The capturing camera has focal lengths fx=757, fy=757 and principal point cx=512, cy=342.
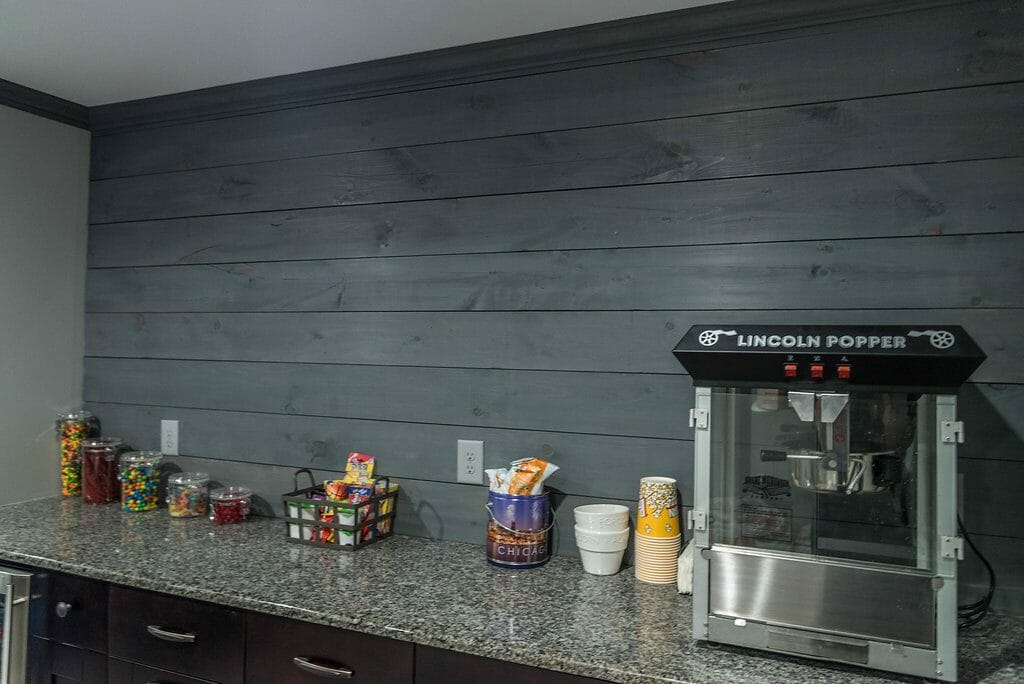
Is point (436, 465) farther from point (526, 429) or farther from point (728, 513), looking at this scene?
point (728, 513)

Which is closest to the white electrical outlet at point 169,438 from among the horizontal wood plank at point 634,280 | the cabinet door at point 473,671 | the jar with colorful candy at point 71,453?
the jar with colorful candy at point 71,453

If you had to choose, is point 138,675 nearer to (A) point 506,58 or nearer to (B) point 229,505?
(B) point 229,505

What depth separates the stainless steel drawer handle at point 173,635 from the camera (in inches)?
68.7

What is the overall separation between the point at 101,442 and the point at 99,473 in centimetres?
11

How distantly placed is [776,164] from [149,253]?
2083mm

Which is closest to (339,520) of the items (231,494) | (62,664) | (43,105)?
(231,494)

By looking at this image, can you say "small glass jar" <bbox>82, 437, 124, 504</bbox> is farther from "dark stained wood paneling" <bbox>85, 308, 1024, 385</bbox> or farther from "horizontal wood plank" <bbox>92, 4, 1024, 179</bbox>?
"horizontal wood plank" <bbox>92, 4, 1024, 179</bbox>

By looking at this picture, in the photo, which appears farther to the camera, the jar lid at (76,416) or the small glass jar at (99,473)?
the jar lid at (76,416)

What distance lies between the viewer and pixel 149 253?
265cm

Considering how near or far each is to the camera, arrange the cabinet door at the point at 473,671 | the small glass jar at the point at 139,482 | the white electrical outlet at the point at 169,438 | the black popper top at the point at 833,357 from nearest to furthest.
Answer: the black popper top at the point at 833,357 < the cabinet door at the point at 473,671 < the small glass jar at the point at 139,482 < the white electrical outlet at the point at 169,438

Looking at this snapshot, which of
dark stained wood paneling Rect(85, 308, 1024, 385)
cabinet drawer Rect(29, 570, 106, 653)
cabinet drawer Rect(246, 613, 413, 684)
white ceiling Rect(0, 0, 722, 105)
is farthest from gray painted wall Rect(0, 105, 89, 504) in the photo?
cabinet drawer Rect(246, 613, 413, 684)

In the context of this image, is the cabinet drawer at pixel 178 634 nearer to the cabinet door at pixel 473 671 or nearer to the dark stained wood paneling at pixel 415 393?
the cabinet door at pixel 473 671

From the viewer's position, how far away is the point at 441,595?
1679mm

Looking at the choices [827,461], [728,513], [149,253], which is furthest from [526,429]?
[149,253]
